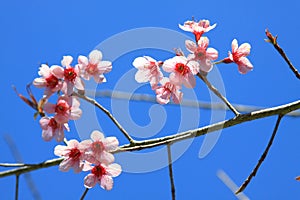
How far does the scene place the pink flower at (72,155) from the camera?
168cm

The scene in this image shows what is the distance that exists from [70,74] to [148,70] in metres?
0.32

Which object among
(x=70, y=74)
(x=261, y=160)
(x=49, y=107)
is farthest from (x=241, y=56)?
(x=49, y=107)

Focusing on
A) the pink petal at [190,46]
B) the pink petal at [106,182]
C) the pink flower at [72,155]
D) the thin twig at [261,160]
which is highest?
the pink petal at [190,46]

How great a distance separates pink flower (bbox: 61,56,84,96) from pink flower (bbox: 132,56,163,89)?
10.7 inches

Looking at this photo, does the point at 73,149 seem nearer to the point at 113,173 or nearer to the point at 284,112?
the point at 113,173

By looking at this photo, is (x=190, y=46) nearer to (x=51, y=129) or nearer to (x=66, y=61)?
(x=66, y=61)

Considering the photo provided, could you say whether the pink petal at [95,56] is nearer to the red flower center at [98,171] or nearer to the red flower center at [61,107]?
the red flower center at [61,107]

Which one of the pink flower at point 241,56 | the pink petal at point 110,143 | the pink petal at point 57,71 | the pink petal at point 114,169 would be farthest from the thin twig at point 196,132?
the pink petal at point 57,71

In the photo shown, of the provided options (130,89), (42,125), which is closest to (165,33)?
(130,89)

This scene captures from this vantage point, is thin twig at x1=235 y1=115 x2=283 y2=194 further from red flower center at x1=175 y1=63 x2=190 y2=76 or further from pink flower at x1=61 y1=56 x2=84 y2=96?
pink flower at x1=61 y1=56 x2=84 y2=96

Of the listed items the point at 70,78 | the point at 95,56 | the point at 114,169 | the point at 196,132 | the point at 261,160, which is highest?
the point at 95,56

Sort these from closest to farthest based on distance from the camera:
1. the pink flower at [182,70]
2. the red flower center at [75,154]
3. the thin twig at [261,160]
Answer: the thin twig at [261,160], the pink flower at [182,70], the red flower center at [75,154]

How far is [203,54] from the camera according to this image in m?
1.63

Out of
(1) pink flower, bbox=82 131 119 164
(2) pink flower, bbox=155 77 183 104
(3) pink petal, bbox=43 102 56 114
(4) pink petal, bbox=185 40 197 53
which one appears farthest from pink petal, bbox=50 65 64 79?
(4) pink petal, bbox=185 40 197 53
